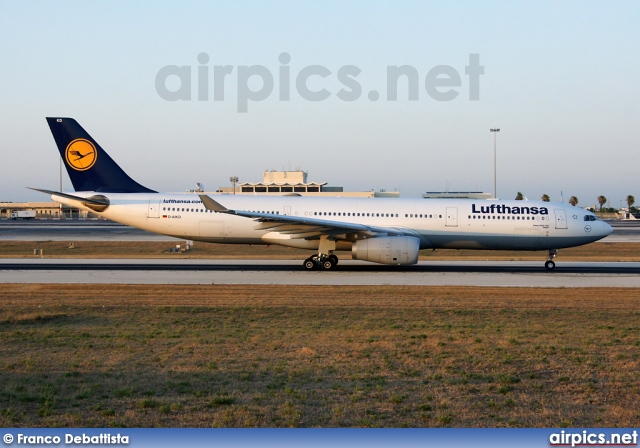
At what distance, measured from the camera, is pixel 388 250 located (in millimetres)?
26391

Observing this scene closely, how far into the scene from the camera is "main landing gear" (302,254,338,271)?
92.0 feet

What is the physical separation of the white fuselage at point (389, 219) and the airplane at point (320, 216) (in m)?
0.04

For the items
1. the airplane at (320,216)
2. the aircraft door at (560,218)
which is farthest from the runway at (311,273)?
the aircraft door at (560,218)

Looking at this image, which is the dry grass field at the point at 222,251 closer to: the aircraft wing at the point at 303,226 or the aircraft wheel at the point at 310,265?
the aircraft wheel at the point at 310,265

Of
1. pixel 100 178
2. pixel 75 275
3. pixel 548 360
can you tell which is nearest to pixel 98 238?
pixel 100 178

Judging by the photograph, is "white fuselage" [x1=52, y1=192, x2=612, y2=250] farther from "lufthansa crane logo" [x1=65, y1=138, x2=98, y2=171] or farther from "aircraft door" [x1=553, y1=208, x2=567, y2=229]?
"lufthansa crane logo" [x1=65, y1=138, x2=98, y2=171]

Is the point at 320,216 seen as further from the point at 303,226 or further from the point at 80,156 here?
the point at 80,156

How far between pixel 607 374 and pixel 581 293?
1197 centimetres

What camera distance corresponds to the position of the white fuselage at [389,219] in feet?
95.4

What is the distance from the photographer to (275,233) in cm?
2853

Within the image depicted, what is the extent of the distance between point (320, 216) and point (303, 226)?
2.45 meters

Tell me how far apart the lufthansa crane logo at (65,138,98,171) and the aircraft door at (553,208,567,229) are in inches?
827

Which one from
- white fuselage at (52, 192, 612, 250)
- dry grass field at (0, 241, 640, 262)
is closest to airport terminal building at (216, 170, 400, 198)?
dry grass field at (0, 241, 640, 262)

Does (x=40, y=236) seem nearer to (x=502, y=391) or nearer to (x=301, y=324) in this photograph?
(x=301, y=324)
